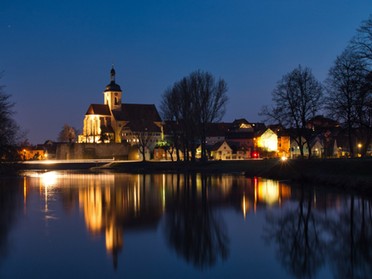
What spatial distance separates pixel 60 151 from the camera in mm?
112750

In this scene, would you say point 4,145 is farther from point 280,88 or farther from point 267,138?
point 267,138

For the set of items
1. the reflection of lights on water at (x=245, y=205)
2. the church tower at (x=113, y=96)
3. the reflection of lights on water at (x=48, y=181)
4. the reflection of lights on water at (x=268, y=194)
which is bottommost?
the reflection of lights on water at (x=245, y=205)

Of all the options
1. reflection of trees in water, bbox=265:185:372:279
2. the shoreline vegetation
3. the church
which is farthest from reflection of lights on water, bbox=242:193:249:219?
the church

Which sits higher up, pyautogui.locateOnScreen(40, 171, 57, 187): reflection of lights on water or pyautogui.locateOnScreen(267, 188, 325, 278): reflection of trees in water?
pyautogui.locateOnScreen(40, 171, 57, 187): reflection of lights on water

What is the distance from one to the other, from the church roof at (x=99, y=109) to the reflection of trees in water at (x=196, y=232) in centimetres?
10549

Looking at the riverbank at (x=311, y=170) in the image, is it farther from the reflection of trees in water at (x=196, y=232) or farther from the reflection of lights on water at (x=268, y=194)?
the reflection of trees in water at (x=196, y=232)

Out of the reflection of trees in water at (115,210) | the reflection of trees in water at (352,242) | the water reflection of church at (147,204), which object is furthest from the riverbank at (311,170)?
the reflection of trees in water at (115,210)

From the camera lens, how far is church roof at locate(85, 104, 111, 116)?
13238cm

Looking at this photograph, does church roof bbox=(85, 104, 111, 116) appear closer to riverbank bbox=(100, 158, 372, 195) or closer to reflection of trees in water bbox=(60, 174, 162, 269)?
riverbank bbox=(100, 158, 372, 195)

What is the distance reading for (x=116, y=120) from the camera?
425 feet

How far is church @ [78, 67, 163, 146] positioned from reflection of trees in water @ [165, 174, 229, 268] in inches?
3670

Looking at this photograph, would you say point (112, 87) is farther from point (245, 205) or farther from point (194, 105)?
point (245, 205)

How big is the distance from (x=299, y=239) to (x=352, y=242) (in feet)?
6.19

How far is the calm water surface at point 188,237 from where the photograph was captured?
1427cm
